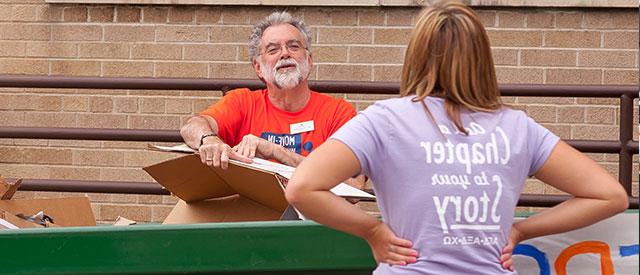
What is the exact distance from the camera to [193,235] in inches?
145

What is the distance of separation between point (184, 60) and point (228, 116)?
2.63m

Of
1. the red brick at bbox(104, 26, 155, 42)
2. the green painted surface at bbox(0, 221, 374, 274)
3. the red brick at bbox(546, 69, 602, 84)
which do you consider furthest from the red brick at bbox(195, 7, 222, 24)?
the green painted surface at bbox(0, 221, 374, 274)

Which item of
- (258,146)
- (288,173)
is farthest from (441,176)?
(258,146)

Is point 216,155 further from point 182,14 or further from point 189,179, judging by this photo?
point 182,14

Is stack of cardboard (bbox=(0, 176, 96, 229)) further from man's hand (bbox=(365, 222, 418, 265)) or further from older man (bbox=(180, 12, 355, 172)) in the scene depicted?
man's hand (bbox=(365, 222, 418, 265))

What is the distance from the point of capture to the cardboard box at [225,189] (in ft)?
13.1

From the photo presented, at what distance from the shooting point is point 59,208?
4668mm

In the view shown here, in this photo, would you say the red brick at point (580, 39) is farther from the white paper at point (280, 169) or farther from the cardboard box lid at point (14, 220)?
the cardboard box lid at point (14, 220)

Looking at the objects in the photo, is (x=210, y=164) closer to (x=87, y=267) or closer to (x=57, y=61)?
(x=87, y=267)

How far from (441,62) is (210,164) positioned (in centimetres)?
135

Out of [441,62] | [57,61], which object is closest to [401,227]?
[441,62]

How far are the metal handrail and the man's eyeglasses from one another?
96cm

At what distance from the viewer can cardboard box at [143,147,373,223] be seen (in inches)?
158

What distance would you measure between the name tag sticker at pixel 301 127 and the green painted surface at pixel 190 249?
4.14ft
